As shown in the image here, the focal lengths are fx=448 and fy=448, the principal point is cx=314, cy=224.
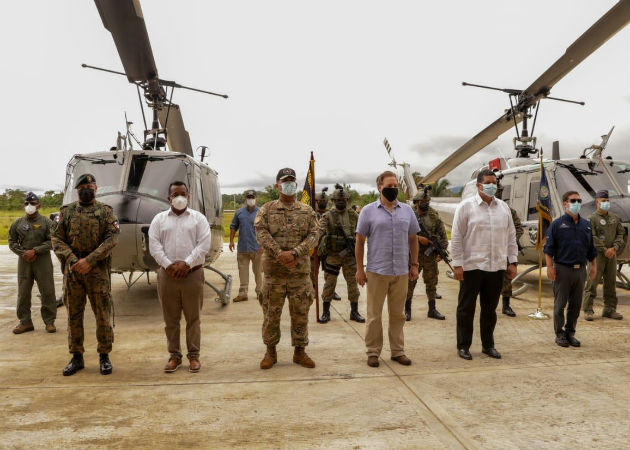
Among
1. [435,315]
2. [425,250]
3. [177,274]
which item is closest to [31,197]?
[177,274]

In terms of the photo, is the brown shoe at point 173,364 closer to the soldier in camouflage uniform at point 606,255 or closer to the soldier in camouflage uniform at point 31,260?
the soldier in camouflage uniform at point 31,260

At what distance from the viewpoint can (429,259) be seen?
5898 millimetres

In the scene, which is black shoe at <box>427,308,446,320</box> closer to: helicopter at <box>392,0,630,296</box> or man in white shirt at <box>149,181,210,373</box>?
helicopter at <box>392,0,630,296</box>

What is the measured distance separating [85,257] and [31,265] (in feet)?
6.40

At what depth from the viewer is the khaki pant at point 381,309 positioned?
12.9 feet

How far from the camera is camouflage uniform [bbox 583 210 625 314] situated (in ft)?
18.2

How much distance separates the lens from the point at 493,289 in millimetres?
4141

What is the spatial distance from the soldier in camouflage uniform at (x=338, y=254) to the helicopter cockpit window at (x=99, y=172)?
2740 mm

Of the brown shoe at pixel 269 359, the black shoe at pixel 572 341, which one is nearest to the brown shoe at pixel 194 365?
the brown shoe at pixel 269 359

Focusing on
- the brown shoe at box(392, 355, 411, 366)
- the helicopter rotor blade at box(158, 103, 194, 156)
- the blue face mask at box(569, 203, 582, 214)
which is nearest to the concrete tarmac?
the brown shoe at box(392, 355, 411, 366)

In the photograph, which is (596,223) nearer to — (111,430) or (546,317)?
(546,317)

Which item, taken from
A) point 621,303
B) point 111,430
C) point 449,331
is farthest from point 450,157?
point 111,430

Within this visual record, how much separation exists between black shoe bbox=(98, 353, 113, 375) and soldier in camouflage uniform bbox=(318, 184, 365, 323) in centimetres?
255

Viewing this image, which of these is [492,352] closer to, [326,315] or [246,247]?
[326,315]
